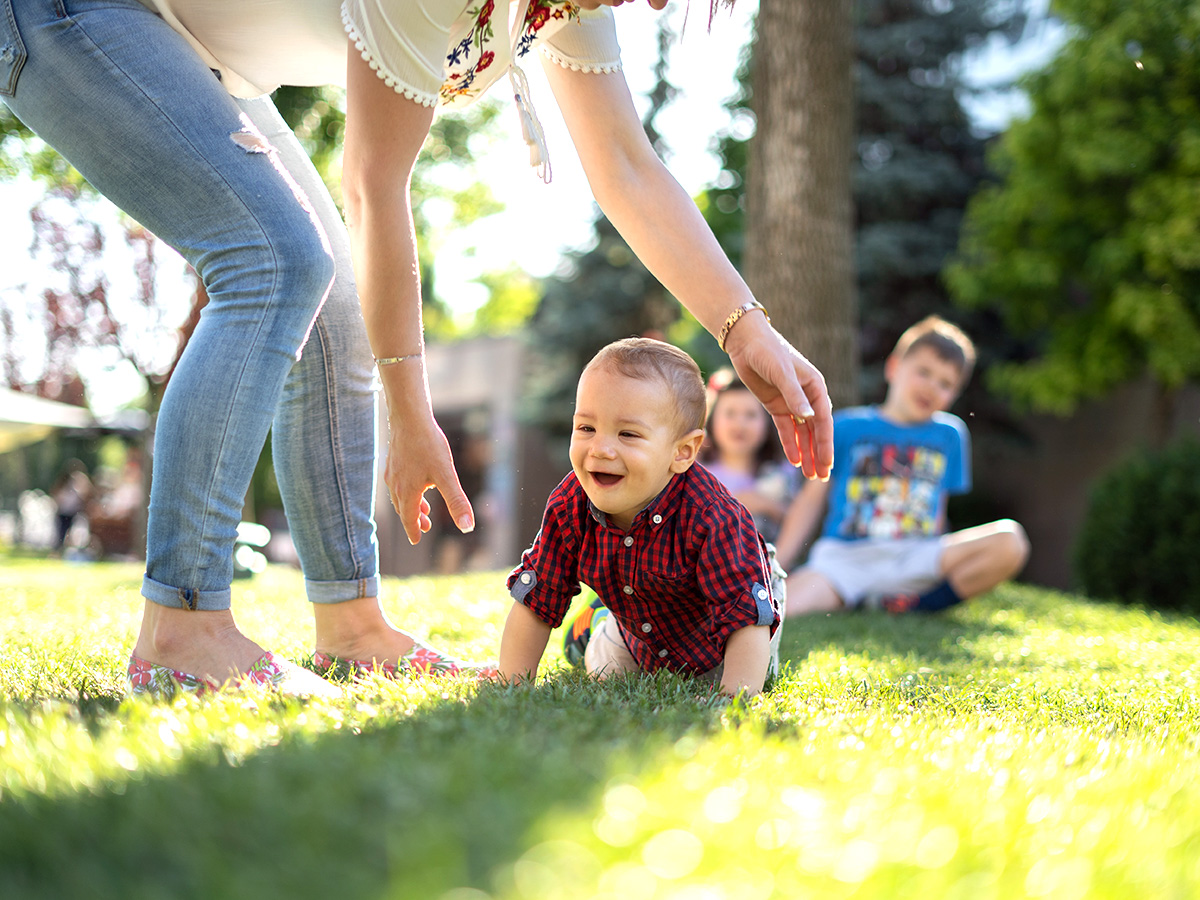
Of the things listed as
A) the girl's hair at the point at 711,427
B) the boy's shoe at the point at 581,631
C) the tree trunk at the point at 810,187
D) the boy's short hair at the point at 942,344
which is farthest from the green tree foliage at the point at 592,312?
the boy's shoe at the point at 581,631

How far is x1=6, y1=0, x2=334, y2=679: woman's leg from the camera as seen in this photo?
79.1 inches

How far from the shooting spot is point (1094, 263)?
38.7ft

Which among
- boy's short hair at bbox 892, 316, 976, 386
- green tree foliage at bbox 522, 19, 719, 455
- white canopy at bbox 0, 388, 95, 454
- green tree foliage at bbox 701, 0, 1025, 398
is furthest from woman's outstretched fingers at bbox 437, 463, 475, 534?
white canopy at bbox 0, 388, 95, 454

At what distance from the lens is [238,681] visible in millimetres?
1979

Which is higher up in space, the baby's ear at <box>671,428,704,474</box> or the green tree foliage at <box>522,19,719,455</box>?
the green tree foliage at <box>522,19,719,455</box>

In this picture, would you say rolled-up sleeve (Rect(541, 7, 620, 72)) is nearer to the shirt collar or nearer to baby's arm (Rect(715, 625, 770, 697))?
the shirt collar

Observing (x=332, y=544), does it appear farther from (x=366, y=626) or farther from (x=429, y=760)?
(x=429, y=760)

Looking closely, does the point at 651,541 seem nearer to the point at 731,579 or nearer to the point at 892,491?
the point at 731,579

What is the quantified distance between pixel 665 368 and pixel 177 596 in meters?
1.17

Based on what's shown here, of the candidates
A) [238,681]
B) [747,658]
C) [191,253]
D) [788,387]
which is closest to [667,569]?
[747,658]

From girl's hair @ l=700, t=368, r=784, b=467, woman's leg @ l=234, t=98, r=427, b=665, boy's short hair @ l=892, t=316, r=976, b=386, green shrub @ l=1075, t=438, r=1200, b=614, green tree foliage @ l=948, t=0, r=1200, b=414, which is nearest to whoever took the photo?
woman's leg @ l=234, t=98, r=427, b=665

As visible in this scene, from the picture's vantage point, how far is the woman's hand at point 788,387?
238 centimetres

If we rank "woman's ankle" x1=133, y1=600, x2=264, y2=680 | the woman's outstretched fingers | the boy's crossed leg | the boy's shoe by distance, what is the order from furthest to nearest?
the boy's crossed leg
the boy's shoe
the woman's outstretched fingers
"woman's ankle" x1=133, y1=600, x2=264, y2=680

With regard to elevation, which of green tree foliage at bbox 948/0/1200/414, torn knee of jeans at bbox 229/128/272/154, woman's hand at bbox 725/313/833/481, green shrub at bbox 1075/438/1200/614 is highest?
green tree foliage at bbox 948/0/1200/414
